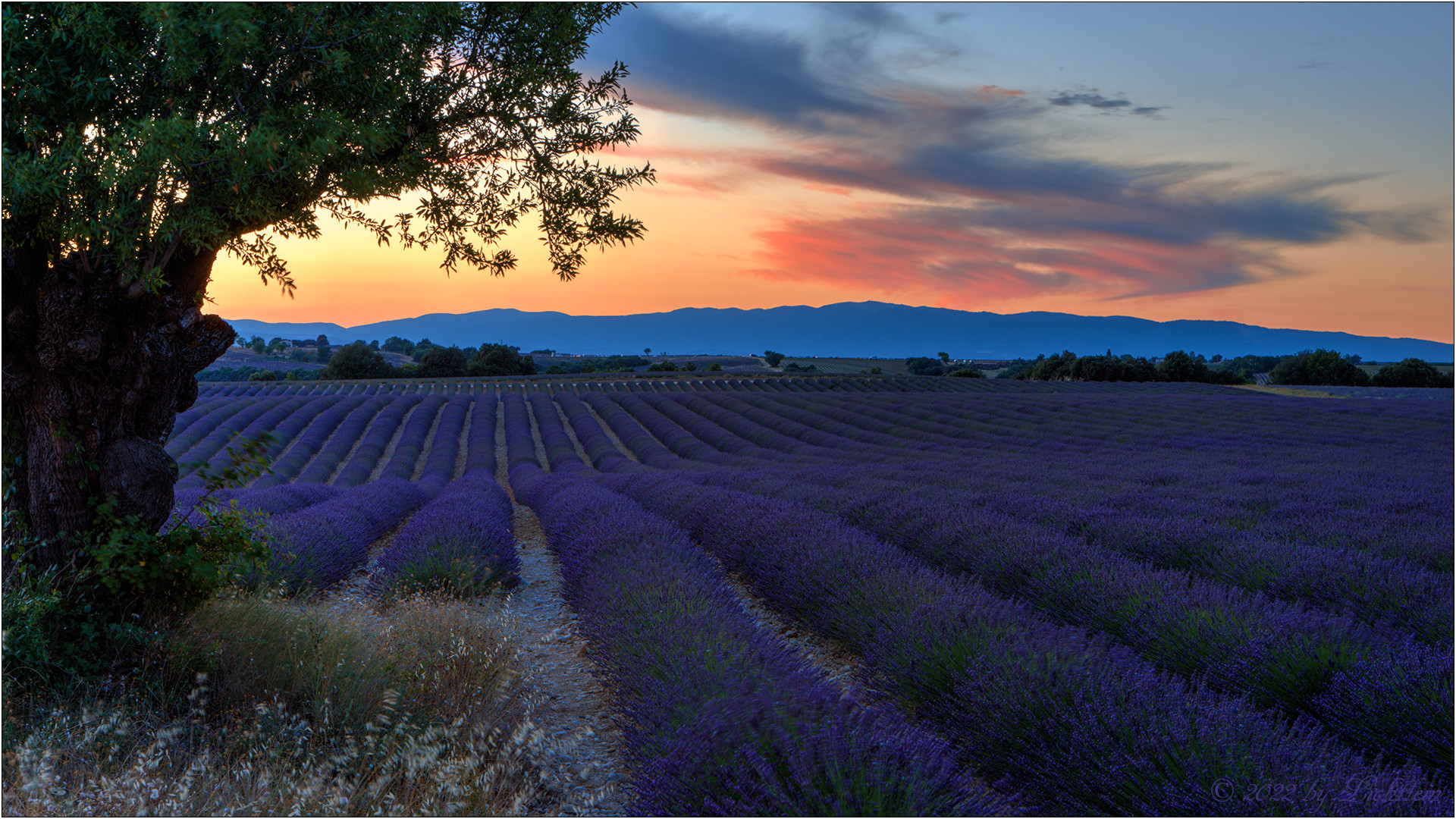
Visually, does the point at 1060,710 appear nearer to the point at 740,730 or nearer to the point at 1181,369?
the point at 740,730

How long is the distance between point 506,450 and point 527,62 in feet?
73.0

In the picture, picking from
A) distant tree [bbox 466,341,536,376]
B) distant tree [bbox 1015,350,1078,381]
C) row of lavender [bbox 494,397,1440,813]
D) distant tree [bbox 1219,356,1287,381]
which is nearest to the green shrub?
row of lavender [bbox 494,397,1440,813]

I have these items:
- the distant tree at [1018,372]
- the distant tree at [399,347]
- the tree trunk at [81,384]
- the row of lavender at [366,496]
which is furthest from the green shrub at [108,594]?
the distant tree at [399,347]

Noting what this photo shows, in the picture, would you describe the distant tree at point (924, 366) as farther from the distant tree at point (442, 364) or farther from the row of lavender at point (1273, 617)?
the row of lavender at point (1273, 617)

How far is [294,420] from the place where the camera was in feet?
91.6

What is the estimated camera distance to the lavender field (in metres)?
2.32

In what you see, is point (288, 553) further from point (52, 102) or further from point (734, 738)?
point (734, 738)

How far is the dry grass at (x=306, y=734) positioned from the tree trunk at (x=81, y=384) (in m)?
0.82

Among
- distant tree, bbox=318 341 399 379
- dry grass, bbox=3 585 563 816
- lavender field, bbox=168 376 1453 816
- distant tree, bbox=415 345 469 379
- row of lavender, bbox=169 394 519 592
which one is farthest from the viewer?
distant tree, bbox=415 345 469 379

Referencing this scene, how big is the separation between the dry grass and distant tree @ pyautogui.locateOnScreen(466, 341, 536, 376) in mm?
66316

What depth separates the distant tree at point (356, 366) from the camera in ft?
210

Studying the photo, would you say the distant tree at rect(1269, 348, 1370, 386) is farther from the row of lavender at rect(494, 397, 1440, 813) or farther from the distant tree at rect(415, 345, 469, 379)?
the distant tree at rect(415, 345, 469, 379)

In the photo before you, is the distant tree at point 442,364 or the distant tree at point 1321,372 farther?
the distant tree at point 442,364

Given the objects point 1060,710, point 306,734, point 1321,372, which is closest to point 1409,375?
point 1321,372
